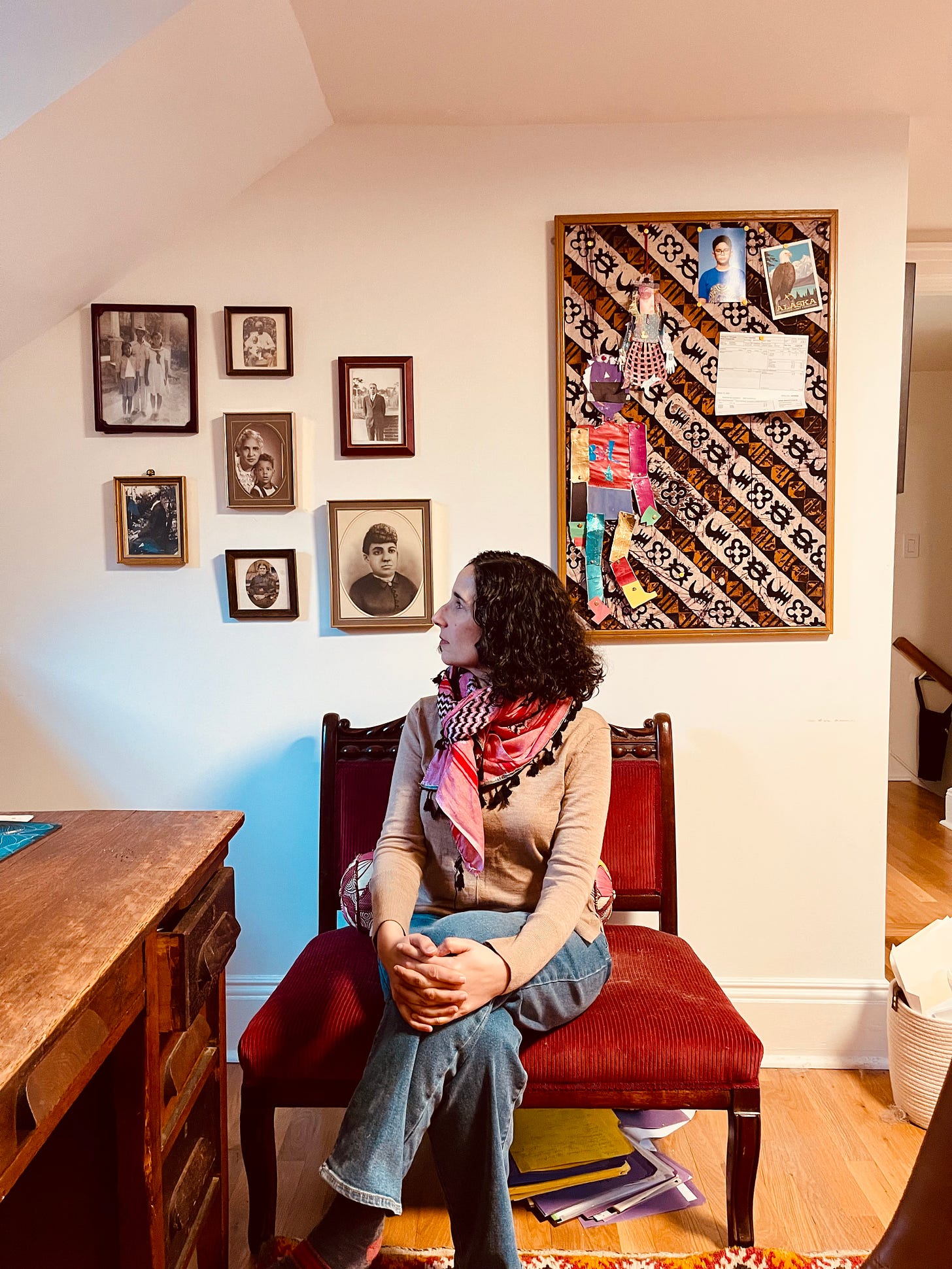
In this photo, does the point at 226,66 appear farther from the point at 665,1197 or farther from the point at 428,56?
the point at 665,1197

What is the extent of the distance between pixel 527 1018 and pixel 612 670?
3.09ft

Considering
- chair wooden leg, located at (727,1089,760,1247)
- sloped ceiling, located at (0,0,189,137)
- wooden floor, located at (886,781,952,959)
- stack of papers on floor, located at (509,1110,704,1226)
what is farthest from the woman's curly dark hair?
wooden floor, located at (886,781,952,959)

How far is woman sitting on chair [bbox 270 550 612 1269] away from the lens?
138 cm

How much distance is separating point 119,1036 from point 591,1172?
1.10m

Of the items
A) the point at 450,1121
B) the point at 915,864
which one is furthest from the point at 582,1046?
the point at 915,864

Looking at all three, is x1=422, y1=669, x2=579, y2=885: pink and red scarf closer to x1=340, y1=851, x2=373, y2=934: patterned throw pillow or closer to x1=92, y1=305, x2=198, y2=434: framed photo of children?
x1=340, y1=851, x2=373, y2=934: patterned throw pillow

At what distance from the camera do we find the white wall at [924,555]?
16.8ft

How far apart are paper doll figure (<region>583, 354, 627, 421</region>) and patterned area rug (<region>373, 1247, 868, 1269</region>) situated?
1713mm

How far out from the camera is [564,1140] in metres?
1.85

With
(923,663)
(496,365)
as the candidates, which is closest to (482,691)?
(496,365)

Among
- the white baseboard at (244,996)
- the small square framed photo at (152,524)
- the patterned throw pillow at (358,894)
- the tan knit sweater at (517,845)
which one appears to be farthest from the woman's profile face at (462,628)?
the white baseboard at (244,996)

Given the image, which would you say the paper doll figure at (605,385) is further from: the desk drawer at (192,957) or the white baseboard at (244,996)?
the white baseboard at (244,996)

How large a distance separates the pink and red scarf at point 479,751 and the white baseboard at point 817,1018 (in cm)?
98

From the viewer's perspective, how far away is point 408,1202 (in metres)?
1.76
